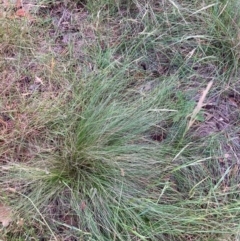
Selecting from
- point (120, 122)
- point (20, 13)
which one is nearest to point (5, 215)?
point (120, 122)

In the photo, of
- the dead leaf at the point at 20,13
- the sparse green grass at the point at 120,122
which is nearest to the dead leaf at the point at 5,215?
the sparse green grass at the point at 120,122

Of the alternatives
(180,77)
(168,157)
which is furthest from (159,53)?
(168,157)

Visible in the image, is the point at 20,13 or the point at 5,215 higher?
the point at 20,13

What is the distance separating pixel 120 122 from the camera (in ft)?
6.14

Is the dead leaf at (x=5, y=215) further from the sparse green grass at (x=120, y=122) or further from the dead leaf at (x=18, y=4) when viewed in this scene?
the dead leaf at (x=18, y=4)

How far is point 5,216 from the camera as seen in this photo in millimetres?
1674

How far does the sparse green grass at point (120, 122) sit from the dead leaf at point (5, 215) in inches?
0.9

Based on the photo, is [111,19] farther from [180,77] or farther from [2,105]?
[2,105]

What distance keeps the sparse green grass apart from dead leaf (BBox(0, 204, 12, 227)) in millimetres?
22

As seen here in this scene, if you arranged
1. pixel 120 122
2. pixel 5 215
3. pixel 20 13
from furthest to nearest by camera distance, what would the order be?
pixel 20 13, pixel 120 122, pixel 5 215

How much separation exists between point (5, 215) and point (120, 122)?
2.14ft

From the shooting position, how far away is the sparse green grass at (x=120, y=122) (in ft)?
5.57

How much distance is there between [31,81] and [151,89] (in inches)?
25.1

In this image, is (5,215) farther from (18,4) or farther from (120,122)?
(18,4)
